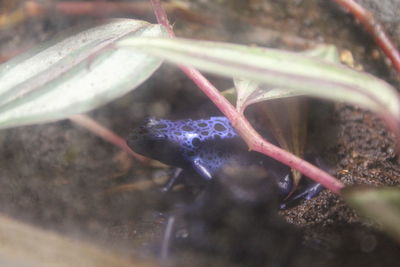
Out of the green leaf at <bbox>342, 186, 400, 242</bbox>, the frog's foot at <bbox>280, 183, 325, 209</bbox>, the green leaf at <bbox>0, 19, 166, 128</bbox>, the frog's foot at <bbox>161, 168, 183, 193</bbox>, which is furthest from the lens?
the frog's foot at <bbox>161, 168, 183, 193</bbox>

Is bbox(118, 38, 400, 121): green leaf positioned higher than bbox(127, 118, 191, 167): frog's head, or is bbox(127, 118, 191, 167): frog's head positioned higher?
bbox(118, 38, 400, 121): green leaf

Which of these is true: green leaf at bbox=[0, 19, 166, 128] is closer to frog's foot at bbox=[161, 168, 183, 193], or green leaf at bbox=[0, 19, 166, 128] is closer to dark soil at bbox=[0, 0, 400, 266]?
dark soil at bbox=[0, 0, 400, 266]

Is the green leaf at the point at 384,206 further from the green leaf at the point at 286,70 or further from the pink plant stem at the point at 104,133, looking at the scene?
the pink plant stem at the point at 104,133

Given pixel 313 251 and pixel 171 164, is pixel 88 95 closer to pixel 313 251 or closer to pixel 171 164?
pixel 313 251

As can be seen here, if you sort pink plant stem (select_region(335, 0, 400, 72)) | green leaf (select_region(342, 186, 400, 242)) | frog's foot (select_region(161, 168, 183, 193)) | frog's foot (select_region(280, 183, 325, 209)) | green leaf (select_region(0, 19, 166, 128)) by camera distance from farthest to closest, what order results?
pink plant stem (select_region(335, 0, 400, 72))
frog's foot (select_region(161, 168, 183, 193))
frog's foot (select_region(280, 183, 325, 209))
green leaf (select_region(0, 19, 166, 128))
green leaf (select_region(342, 186, 400, 242))

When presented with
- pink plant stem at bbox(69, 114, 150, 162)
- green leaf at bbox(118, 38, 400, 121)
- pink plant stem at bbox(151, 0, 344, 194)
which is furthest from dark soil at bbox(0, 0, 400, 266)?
green leaf at bbox(118, 38, 400, 121)

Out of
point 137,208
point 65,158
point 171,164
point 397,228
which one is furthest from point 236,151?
point 397,228

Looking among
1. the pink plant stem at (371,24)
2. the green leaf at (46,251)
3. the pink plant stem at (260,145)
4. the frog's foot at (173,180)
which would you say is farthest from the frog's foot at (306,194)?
the pink plant stem at (371,24)

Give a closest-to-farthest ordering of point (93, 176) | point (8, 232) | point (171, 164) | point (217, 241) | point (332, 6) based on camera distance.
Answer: point (8, 232), point (217, 241), point (93, 176), point (171, 164), point (332, 6)
